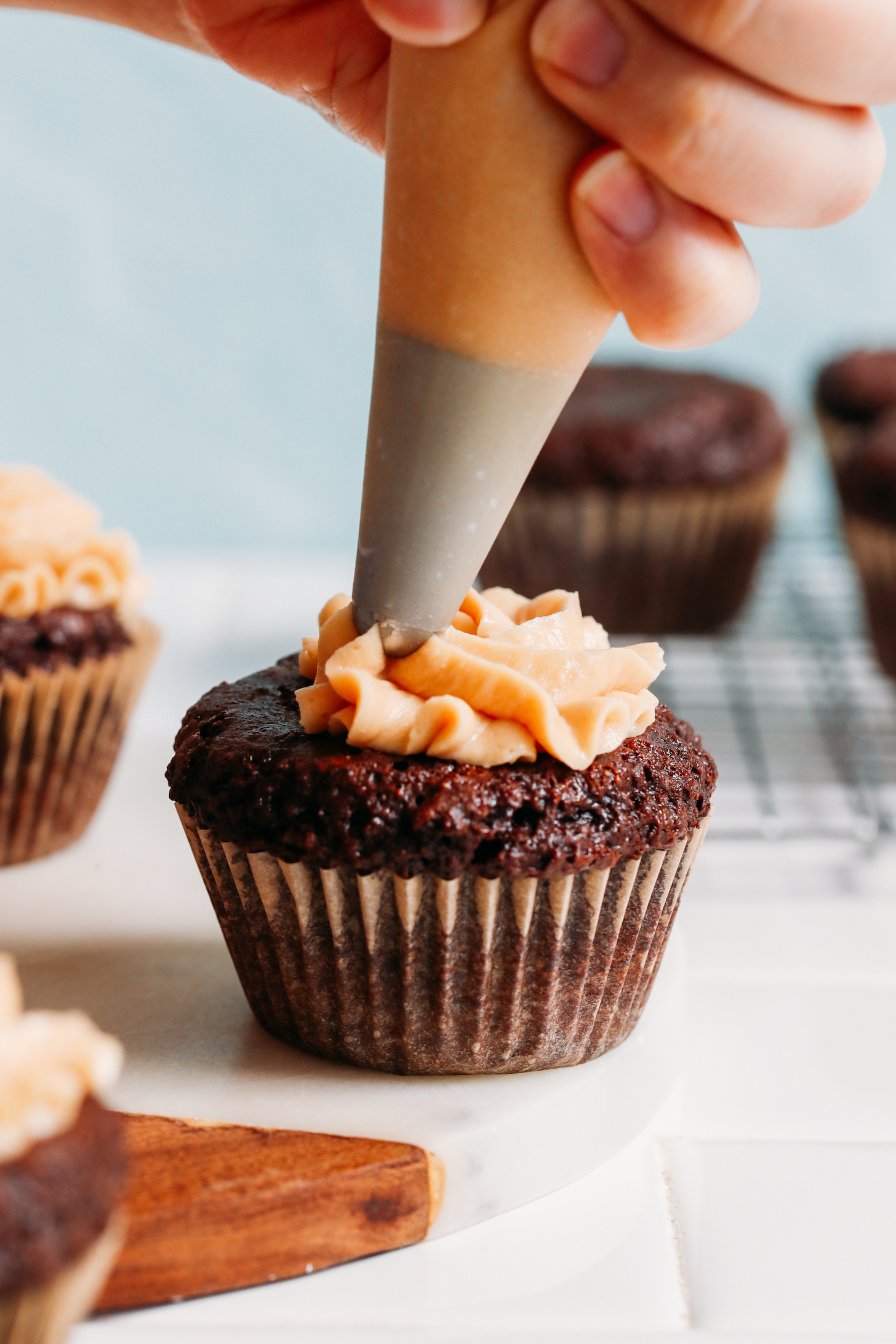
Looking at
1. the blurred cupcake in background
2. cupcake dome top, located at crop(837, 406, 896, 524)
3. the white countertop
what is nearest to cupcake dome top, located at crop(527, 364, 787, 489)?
cupcake dome top, located at crop(837, 406, 896, 524)

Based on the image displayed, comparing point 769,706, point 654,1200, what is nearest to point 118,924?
point 654,1200

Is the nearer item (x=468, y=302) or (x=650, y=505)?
(x=468, y=302)

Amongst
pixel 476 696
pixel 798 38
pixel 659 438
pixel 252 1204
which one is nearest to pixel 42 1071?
pixel 252 1204

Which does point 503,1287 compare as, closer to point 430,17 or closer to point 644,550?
point 430,17

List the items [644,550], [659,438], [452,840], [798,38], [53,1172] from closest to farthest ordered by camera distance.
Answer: [53,1172] → [798,38] → [452,840] → [659,438] → [644,550]

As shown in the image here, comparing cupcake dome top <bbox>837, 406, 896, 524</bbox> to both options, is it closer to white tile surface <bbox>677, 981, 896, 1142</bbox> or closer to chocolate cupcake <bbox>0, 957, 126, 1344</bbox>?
white tile surface <bbox>677, 981, 896, 1142</bbox>

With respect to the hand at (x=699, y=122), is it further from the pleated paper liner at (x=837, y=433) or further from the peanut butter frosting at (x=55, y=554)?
the pleated paper liner at (x=837, y=433)
